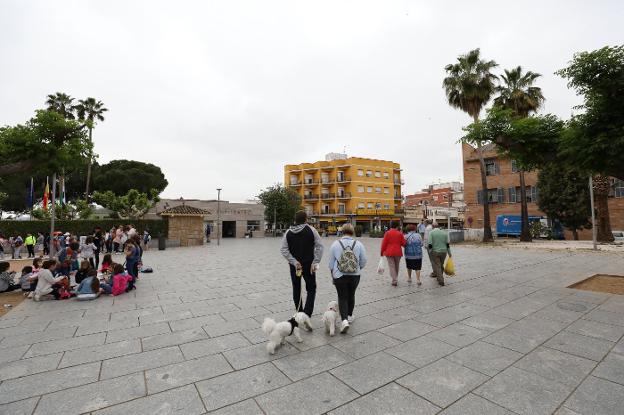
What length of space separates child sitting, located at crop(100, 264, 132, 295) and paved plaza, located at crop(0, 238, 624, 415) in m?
0.65

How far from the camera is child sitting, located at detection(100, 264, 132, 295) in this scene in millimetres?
7082

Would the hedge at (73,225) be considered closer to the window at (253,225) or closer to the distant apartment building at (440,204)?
the window at (253,225)

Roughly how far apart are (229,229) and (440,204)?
57.4 meters

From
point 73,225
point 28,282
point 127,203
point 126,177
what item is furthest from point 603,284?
point 126,177

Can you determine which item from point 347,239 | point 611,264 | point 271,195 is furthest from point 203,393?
point 271,195

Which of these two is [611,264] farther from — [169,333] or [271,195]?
[271,195]

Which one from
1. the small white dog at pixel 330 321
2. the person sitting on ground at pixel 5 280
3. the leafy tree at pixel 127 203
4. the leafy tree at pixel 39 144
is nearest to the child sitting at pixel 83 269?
the person sitting on ground at pixel 5 280

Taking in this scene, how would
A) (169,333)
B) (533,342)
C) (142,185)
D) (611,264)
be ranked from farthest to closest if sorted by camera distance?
(142,185), (611,264), (169,333), (533,342)

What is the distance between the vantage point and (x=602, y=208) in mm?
22688

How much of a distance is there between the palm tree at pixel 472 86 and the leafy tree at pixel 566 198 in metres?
7.94

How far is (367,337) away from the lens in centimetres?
416

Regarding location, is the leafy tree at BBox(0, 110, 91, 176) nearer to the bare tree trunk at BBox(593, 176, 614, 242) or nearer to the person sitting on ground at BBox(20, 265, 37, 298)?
the person sitting on ground at BBox(20, 265, 37, 298)

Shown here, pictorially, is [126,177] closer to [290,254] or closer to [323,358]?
[290,254]

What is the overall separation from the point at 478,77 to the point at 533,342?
2573cm
